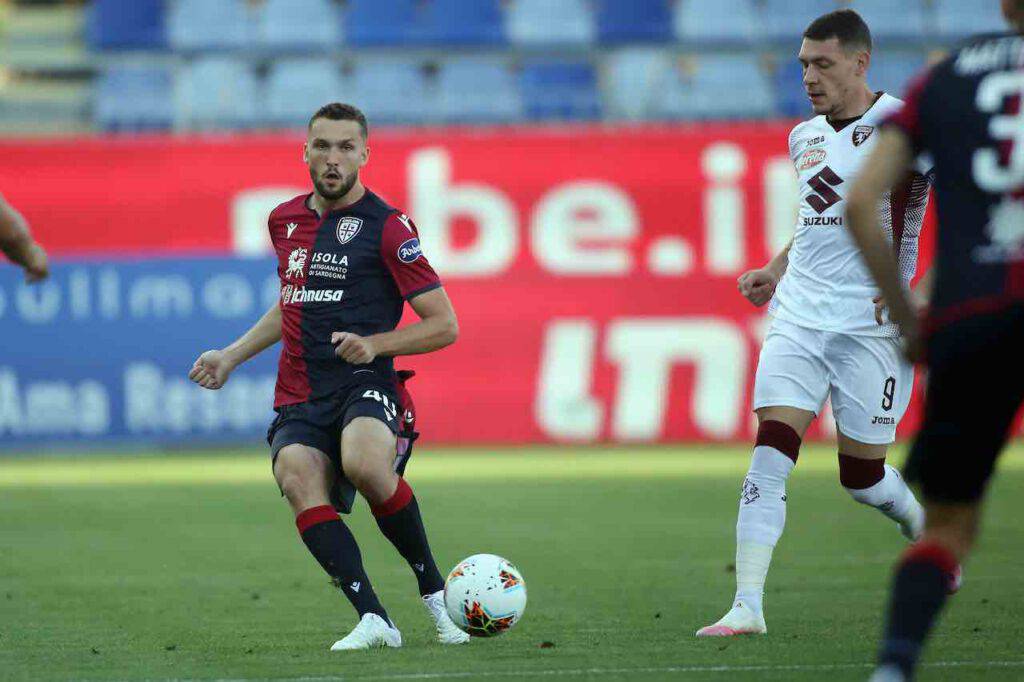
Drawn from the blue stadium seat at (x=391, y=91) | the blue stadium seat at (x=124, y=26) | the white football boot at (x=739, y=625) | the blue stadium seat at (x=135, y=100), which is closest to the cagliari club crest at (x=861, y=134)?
the white football boot at (x=739, y=625)

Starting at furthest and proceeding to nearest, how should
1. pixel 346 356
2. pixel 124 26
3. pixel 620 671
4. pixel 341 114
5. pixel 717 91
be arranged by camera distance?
pixel 124 26, pixel 717 91, pixel 341 114, pixel 346 356, pixel 620 671

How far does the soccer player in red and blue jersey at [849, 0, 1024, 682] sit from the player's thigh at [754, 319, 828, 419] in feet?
8.64

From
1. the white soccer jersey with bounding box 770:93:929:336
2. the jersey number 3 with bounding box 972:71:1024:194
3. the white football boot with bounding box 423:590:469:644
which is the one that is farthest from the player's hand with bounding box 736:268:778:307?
the jersey number 3 with bounding box 972:71:1024:194

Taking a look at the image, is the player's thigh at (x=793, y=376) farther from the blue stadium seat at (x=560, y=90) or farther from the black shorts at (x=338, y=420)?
the blue stadium seat at (x=560, y=90)

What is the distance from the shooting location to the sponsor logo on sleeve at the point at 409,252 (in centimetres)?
649

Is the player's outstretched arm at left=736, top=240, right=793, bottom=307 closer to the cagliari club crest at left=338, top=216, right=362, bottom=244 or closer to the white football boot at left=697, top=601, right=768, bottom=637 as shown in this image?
the white football boot at left=697, top=601, right=768, bottom=637

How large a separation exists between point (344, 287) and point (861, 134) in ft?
7.16

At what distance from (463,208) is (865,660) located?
12.8 meters

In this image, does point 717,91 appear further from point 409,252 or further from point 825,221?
point 409,252

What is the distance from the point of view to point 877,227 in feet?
13.4

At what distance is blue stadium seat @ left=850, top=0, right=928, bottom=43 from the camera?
2197cm

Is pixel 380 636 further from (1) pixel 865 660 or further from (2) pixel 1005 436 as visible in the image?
(2) pixel 1005 436

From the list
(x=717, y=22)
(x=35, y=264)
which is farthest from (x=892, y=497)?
(x=717, y=22)

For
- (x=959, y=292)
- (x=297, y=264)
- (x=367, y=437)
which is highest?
(x=959, y=292)
